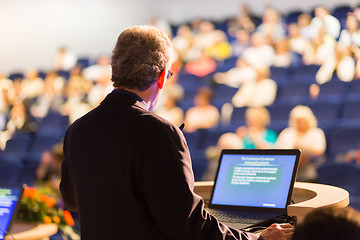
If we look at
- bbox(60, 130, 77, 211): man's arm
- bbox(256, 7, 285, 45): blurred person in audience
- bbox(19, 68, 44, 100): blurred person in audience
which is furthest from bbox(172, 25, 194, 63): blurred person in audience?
bbox(60, 130, 77, 211): man's arm

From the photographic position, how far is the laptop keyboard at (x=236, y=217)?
1495 mm

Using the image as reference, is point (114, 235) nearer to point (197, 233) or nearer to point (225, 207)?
point (197, 233)

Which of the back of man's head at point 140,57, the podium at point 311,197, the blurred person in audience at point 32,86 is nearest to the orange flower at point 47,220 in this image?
the podium at point 311,197

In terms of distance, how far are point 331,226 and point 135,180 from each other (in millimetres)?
452

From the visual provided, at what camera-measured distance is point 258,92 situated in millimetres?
5789

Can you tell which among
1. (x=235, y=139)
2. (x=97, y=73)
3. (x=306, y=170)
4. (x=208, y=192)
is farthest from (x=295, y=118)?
(x=97, y=73)

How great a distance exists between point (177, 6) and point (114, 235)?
896 cm

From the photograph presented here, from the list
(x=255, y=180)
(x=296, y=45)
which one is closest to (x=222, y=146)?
(x=296, y=45)

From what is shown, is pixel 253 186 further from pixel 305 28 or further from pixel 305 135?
pixel 305 28

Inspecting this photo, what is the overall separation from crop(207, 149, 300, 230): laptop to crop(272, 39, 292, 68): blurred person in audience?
15.6 feet

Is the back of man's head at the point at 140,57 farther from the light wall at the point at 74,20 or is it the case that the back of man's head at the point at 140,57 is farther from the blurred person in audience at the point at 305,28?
the light wall at the point at 74,20

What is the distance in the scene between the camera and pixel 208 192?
1974mm

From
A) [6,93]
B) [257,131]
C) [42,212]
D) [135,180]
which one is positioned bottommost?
[6,93]

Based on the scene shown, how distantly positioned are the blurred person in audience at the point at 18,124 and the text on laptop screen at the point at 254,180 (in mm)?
5164
